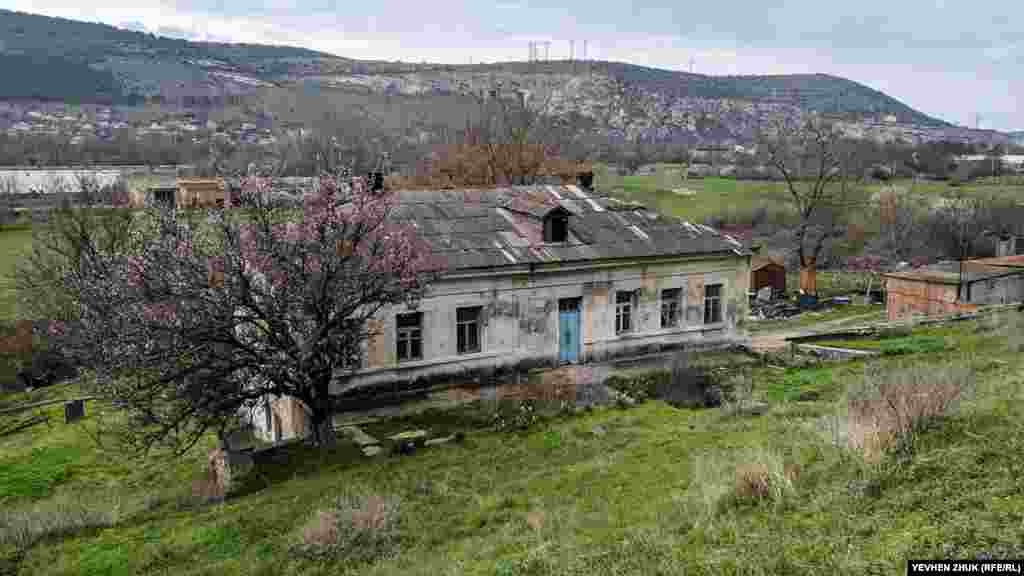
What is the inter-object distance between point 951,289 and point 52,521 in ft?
115

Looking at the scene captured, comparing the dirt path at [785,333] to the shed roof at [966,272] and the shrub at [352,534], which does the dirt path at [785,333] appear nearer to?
the shed roof at [966,272]

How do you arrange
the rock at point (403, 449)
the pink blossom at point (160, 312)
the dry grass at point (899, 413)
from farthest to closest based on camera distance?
the rock at point (403, 449), the pink blossom at point (160, 312), the dry grass at point (899, 413)

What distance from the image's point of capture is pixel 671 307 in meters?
23.2

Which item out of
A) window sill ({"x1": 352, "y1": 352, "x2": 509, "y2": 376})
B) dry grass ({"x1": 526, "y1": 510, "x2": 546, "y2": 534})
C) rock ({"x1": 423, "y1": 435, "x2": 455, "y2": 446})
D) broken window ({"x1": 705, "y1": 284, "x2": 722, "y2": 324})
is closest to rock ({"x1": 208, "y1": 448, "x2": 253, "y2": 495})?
rock ({"x1": 423, "y1": 435, "x2": 455, "y2": 446})

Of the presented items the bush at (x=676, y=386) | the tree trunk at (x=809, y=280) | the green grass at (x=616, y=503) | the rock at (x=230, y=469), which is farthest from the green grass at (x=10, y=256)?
the tree trunk at (x=809, y=280)

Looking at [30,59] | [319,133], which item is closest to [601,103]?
[319,133]

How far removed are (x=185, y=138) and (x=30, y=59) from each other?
88689 mm

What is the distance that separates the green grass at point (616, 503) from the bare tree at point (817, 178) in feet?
121

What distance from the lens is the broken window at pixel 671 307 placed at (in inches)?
908

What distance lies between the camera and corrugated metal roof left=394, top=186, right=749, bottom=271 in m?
20.3

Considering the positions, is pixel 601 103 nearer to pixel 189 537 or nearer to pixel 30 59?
pixel 30 59

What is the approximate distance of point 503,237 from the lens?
69.4 feet

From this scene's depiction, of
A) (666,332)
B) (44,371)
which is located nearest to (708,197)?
(666,332)

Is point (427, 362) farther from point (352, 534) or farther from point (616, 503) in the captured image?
point (616, 503)
